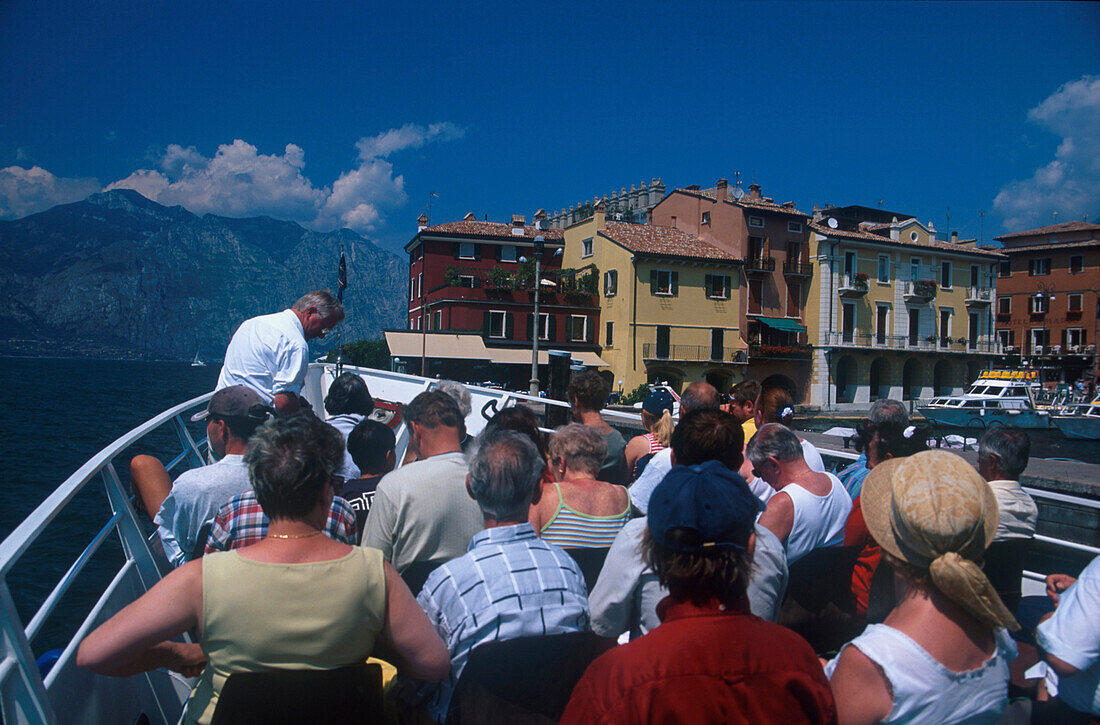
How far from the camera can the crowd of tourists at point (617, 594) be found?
1457 mm

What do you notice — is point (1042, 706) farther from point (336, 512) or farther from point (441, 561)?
point (336, 512)

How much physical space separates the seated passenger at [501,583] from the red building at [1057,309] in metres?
59.6

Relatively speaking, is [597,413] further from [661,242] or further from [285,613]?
[661,242]

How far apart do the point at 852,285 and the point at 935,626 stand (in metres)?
45.4

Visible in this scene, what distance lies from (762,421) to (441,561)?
298 centimetres

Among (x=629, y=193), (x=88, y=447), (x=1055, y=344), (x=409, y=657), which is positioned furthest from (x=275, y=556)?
(x=1055, y=344)

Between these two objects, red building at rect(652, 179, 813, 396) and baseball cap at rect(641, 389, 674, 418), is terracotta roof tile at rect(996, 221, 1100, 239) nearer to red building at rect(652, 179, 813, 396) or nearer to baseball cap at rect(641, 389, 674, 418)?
red building at rect(652, 179, 813, 396)

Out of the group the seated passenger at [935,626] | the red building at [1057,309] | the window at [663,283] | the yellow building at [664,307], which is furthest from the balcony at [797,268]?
the seated passenger at [935,626]

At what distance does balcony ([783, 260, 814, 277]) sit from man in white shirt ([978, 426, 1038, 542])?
136 feet

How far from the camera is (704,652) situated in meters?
1.40

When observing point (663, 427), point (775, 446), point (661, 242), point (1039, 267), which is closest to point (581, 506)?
point (775, 446)

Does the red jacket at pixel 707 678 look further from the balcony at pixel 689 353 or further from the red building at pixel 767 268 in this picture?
the red building at pixel 767 268

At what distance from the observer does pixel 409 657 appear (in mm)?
1840

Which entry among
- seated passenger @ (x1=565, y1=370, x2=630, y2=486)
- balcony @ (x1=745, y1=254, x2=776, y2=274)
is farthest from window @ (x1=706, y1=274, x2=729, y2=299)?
seated passenger @ (x1=565, y1=370, x2=630, y2=486)
